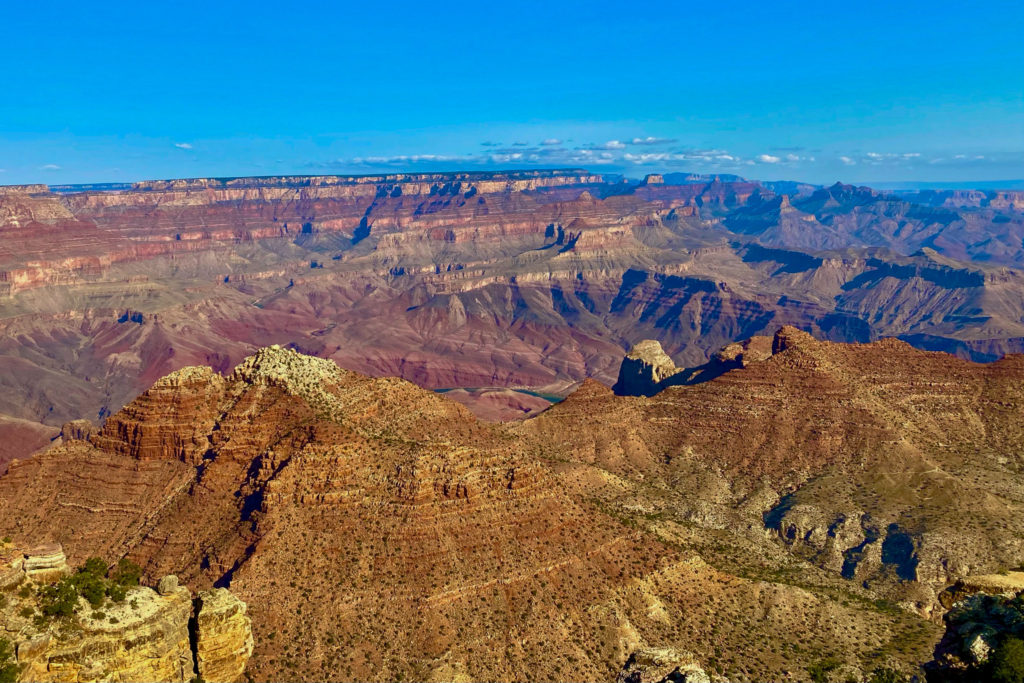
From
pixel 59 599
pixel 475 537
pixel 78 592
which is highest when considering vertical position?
pixel 59 599

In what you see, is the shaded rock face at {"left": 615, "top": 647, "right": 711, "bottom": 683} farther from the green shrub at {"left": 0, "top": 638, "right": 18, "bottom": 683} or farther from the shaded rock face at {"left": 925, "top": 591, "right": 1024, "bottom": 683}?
the green shrub at {"left": 0, "top": 638, "right": 18, "bottom": 683}

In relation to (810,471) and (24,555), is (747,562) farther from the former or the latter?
(24,555)

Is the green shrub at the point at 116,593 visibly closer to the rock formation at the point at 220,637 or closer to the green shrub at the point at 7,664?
the rock formation at the point at 220,637

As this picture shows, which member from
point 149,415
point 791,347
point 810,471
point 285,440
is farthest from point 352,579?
point 791,347

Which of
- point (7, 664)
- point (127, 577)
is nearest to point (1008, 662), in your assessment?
point (7, 664)

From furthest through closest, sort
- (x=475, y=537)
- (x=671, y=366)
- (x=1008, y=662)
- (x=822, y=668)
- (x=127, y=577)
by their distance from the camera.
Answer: (x=671, y=366)
(x=475, y=537)
(x=822, y=668)
(x=127, y=577)
(x=1008, y=662)

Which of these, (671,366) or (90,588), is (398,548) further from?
(671,366)
